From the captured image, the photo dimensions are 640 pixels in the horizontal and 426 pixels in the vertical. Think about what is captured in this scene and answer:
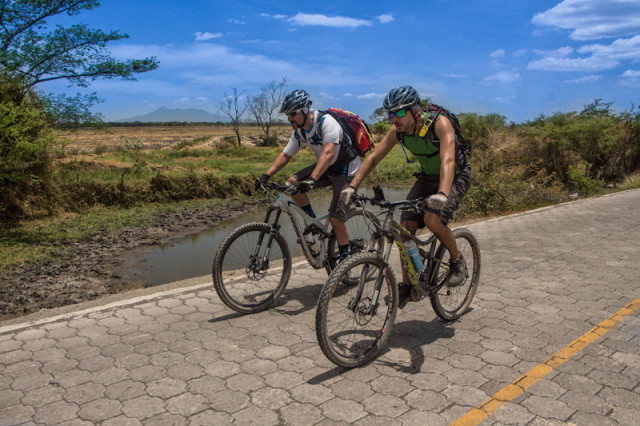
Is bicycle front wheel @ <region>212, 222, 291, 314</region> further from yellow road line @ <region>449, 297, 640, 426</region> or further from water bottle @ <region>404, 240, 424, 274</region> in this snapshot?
yellow road line @ <region>449, 297, 640, 426</region>

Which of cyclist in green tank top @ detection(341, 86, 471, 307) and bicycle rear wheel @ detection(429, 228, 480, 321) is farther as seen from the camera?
bicycle rear wheel @ detection(429, 228, 480, 321)

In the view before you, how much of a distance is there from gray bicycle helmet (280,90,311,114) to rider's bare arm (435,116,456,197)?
1.47 metres

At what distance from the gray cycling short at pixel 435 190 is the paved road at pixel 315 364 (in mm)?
1053

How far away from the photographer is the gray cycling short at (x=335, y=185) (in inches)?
199

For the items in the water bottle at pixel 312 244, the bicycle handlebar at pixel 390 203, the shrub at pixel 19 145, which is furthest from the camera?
the shrub at pixel 19 145

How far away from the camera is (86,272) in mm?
9031

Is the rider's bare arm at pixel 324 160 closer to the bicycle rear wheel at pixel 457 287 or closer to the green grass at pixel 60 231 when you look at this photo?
the bicycle rear wheel at pixel 457 287

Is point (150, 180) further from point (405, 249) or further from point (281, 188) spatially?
point (405, 249)

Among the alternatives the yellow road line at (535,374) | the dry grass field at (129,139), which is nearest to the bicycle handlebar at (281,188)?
the yellow road line at (535,374)

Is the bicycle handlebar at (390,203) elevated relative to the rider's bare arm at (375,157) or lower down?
lower down

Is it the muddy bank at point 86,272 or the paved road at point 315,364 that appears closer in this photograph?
the paved road at point 315,364

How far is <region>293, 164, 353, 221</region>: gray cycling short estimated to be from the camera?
5066 mm

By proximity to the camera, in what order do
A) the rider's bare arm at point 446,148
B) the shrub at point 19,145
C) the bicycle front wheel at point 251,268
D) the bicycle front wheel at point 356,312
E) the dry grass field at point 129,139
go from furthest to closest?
the dry grass field at point 129,139 → the shrub at point 19,145 → the bicycle front wheel at point 251,268 → the rider's bare arm at point 446,148 → the bicycle front wheel at point 356,312

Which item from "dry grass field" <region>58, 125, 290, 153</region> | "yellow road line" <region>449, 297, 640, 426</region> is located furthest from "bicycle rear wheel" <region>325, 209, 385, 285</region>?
"dry grass field" <region>58, 125, 290, 153</region>
